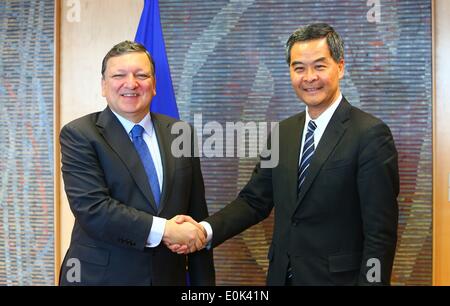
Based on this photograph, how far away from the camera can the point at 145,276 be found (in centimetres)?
201

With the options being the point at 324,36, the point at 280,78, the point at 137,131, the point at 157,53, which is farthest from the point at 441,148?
the point at 137,131

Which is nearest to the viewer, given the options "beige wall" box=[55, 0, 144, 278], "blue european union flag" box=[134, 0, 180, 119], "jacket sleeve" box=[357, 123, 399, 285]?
"jacket sleeve" box=[357, 123, 399, 285]

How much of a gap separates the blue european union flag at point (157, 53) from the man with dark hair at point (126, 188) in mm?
675

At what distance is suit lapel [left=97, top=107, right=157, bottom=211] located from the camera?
203 cm

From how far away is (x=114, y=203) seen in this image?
1992 mm

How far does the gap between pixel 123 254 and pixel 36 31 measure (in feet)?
5.78

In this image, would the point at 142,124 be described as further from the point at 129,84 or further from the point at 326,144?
the point at 326,144

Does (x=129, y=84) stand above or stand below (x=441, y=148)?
above

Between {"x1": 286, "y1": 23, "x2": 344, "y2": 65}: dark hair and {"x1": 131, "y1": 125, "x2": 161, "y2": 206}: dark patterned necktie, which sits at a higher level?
{"x1": 286, "y1": 23, "x2": 344, "y2": 65}: dark hair

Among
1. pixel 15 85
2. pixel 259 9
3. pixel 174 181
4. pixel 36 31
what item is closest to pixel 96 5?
pixel 36 31

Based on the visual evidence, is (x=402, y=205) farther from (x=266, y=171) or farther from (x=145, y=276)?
(x=145, y=276)

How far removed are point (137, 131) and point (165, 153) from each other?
14 centimetres

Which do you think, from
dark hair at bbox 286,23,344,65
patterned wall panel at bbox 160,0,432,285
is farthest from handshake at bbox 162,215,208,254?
patterned wall panel at bbox 160,0,432,285

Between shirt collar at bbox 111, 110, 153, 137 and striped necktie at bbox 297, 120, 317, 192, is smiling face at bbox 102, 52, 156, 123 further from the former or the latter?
striped necktie at bbox 297, 120, 317, 192
